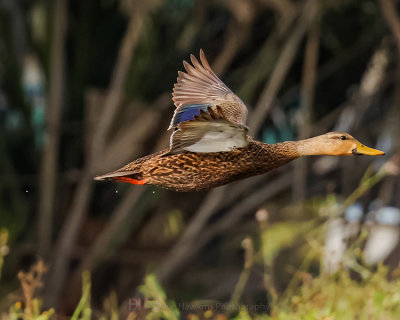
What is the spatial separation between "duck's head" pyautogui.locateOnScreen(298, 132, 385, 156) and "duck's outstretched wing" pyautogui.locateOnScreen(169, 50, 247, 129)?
Result: 40 centimetres

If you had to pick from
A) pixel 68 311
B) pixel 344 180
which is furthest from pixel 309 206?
pixel 68 311

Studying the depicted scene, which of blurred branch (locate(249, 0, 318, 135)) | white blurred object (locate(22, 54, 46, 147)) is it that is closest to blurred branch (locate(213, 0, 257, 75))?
blurred branch (locate(249, 0, 318, 135))

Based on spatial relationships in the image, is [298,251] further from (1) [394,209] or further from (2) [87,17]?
(2) [87,17]

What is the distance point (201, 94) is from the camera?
3812 mm

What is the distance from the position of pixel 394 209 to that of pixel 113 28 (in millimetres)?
3362

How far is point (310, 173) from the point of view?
10258 millimetres

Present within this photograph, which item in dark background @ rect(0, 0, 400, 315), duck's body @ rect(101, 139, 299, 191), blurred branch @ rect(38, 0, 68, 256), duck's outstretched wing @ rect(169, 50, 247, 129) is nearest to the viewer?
duck's body @ rect(101, 139, 299, 191)

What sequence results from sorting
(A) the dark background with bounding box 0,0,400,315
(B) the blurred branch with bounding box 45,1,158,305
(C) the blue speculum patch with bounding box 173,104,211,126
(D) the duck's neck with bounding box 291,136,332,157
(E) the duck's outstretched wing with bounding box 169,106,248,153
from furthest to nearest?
(A) the dark background with bounding box 0,0,400,315 → (B) the blurred branch with bounding box 45,1,158,305 → (C) the blue speculum patch with bounding box 173,104,211,126 → (D) the duck's neck with bounding box 291,136,332,157 → (E) the duck's outstretched wing with bounding box 169,106,248,153

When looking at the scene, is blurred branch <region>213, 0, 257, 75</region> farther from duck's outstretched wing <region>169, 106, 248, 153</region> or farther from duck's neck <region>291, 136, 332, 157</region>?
duck's outstretched wing <region>169, 106, 248, 153</region>

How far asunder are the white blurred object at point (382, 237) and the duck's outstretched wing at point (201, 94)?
4.51 metres

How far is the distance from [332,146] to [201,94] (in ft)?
2.53

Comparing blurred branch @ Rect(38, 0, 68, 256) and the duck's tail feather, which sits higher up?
blurred branch @ Rect(38, 0, 68, 256)

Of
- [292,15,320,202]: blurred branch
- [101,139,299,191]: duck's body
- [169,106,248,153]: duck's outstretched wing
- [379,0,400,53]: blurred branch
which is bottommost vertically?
[101,139,299,191]: duck's body

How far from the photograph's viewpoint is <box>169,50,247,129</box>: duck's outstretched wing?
11.8 feet
